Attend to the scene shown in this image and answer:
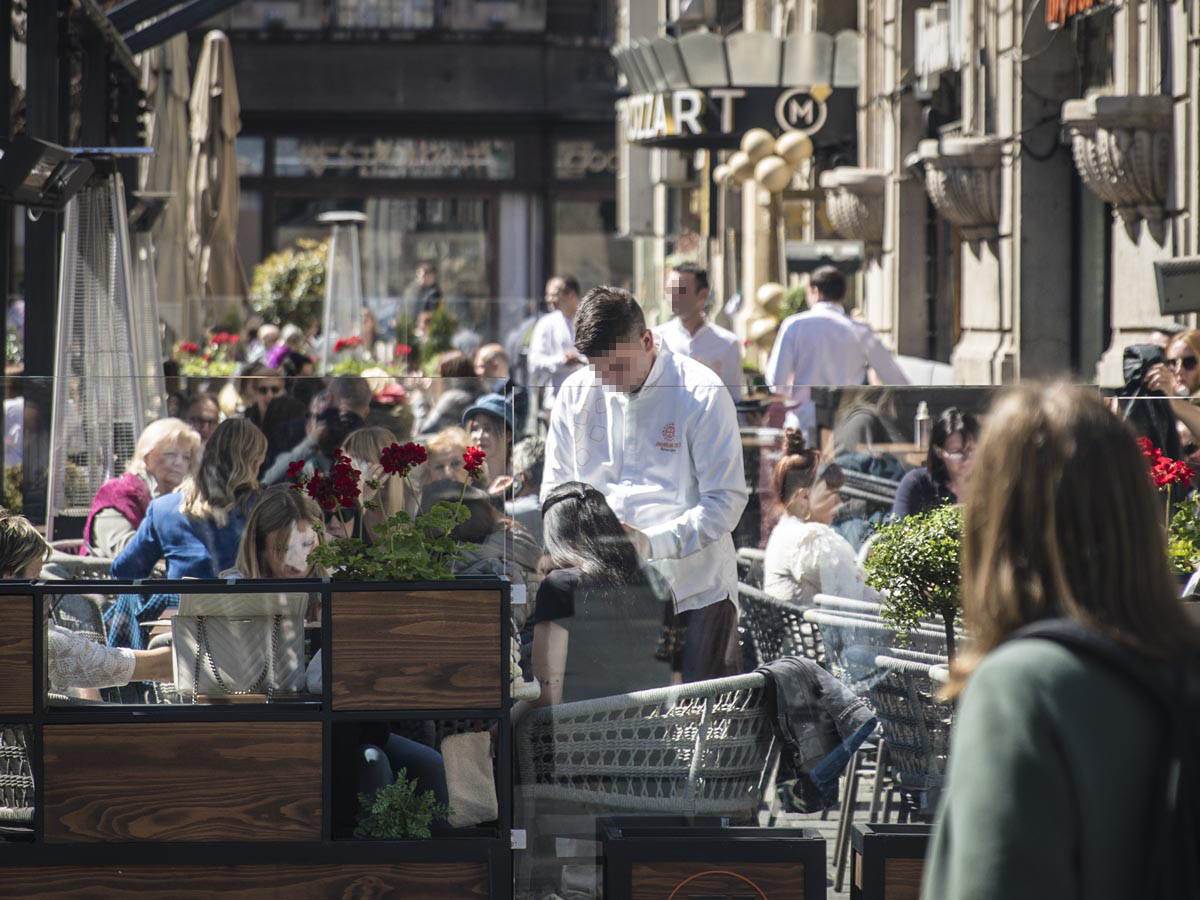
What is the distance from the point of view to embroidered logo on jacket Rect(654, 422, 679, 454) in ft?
18.5

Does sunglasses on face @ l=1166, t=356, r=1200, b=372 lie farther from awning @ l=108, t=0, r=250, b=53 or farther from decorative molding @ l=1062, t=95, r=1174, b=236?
awning @ l=108, t=0, r=250, b=53

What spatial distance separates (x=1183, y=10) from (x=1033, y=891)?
9220 millimetres

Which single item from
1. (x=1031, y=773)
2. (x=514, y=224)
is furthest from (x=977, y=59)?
(x=514, y=224)

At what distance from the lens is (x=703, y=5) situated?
89.6ft

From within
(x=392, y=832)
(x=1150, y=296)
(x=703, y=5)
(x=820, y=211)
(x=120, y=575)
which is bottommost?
(x=392, y=832)

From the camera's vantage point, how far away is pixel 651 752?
5414mm

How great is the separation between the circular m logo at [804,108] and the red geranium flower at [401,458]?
14777 mm

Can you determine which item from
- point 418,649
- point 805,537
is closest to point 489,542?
point 418,649

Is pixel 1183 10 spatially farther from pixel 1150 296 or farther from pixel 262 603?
pixel 262 603

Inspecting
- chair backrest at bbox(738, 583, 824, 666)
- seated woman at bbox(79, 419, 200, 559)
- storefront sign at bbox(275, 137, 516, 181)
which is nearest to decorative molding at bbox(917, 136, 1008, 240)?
chair backrest at bbox(738, 583, 824, 666)

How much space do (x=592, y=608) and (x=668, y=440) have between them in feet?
1.81

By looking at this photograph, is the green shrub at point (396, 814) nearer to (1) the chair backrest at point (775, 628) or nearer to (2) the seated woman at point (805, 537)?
(1) the chair backrest at point (775, 628)

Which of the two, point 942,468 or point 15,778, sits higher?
point 942,468

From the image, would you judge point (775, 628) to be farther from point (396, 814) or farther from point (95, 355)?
point (95, 355)
